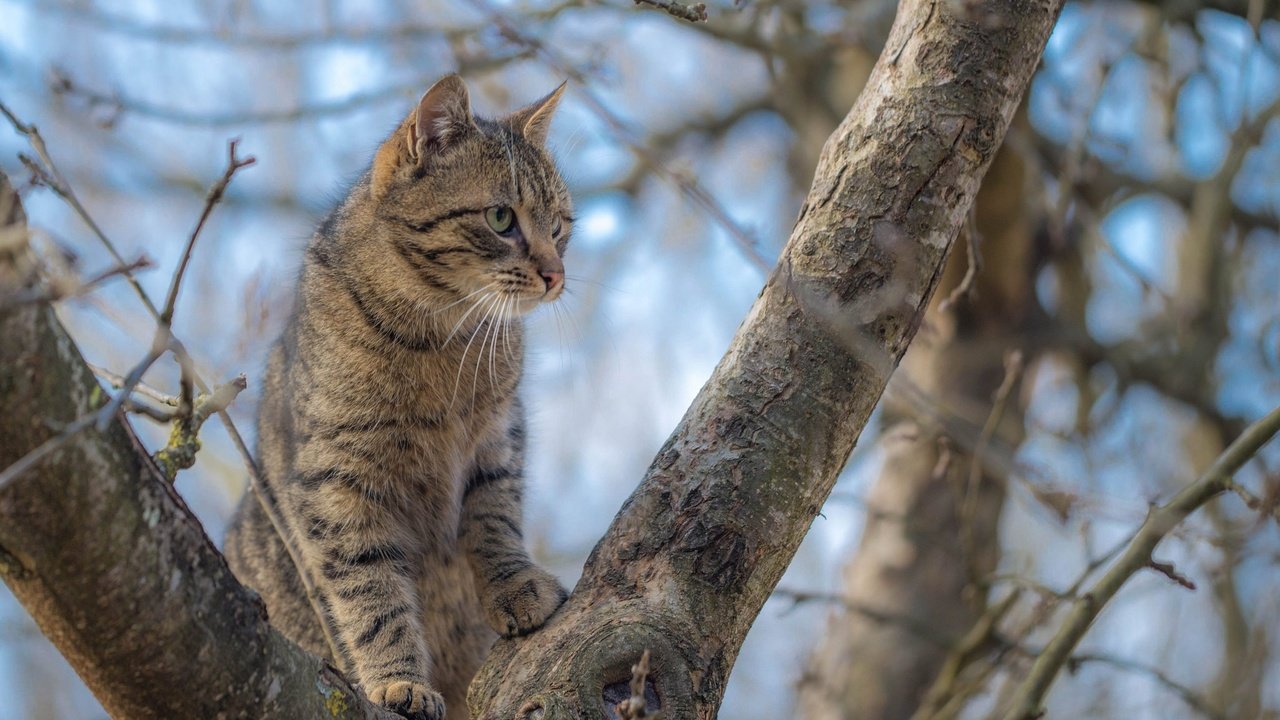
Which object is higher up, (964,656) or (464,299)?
(464,299)

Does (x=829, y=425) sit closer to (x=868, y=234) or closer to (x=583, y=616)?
(x=868, y=234)

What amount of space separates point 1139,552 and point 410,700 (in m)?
2.06

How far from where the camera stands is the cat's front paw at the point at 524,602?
9.69ft

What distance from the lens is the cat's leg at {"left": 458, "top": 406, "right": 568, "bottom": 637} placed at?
3.03m

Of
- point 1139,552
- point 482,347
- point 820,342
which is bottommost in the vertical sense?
point 1139,552

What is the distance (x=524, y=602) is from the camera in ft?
9.93

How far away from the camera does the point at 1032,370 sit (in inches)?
257

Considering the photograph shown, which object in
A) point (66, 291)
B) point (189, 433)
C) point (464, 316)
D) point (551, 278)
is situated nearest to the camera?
point (66, 291)

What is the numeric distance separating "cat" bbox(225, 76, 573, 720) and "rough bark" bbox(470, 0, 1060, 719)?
0.70 meters

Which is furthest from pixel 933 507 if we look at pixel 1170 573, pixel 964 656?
pixel 1170 573

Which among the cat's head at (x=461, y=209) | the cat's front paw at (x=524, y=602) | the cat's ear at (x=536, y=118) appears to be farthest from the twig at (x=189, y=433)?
the cat's ear at (x=536, y=118)

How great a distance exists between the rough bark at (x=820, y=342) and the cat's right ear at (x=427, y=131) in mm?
1361

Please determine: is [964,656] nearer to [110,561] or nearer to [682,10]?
[682,10]

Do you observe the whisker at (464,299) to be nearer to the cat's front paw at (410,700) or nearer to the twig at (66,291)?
the cat's front paw at (410,700)
